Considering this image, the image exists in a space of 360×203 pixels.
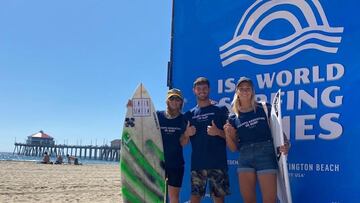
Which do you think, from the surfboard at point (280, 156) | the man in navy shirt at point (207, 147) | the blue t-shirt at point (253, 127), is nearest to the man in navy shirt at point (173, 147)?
the man in navy shirt at point (207, 147)

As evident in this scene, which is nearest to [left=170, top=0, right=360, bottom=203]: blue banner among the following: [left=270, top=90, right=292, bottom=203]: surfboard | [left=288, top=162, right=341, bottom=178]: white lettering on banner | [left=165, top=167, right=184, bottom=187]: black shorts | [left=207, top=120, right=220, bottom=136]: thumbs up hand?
[left=288, top=162, right=341, bottom=178]: white lettering on banner

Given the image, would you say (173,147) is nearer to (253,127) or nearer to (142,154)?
(142,154)

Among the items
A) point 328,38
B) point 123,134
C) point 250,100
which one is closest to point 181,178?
point 123,134

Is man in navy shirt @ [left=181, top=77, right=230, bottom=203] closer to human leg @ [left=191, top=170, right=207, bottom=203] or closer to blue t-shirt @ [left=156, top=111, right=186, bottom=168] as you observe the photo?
human leg @ [left=191, top=170, right=207, bottom=203]

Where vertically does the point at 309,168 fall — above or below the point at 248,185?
above

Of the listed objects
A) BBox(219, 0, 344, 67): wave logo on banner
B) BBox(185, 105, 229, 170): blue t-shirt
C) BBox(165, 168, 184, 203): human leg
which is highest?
BBox(219, 0, 344, 67): wave logo on banner

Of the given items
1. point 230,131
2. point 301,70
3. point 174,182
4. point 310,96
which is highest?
point 301,70

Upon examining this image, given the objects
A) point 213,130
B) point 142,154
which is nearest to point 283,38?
point 213,130

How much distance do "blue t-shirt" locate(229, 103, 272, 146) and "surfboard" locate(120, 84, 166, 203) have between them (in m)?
1.26

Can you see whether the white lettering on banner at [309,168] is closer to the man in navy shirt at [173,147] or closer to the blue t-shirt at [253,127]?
the blue t-shirt at [253,127]

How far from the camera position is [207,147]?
14.4 ft

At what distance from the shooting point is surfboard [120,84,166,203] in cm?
502

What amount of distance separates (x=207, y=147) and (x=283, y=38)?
4.66 feet

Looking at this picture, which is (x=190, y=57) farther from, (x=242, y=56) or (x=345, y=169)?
(x=345, y=169)
